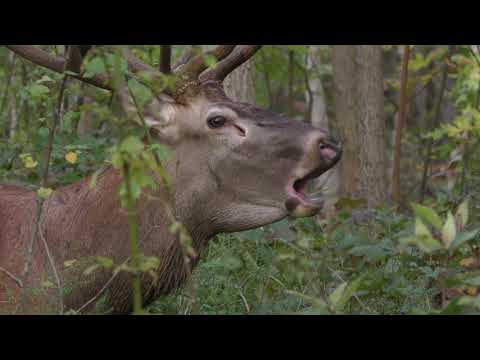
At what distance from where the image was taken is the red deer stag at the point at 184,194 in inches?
202

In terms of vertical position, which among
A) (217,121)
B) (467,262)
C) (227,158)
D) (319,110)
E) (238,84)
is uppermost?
(238,84)

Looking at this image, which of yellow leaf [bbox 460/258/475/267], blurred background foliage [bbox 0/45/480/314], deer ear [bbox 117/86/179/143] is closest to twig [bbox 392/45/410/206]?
blurred background foliage [bbox 0/45/480/314]

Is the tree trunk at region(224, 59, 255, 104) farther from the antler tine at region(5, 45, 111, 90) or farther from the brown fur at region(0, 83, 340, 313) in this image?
the antler tine at region(5, 45, 111, 90)

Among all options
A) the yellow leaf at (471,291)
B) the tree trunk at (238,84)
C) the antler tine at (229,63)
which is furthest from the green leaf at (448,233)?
the tree trunk at (238,84)

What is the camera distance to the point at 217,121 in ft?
17.4

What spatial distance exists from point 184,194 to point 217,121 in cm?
45

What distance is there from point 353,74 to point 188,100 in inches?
194

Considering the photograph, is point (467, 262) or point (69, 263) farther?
point (467, 262)

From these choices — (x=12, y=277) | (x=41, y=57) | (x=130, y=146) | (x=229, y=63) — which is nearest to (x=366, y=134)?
(x=229, y=63)

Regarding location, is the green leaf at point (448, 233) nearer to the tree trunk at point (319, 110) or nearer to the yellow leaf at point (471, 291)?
the yellow leaf at point (471, 291)

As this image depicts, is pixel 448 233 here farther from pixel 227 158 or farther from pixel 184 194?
pixel 184 194
